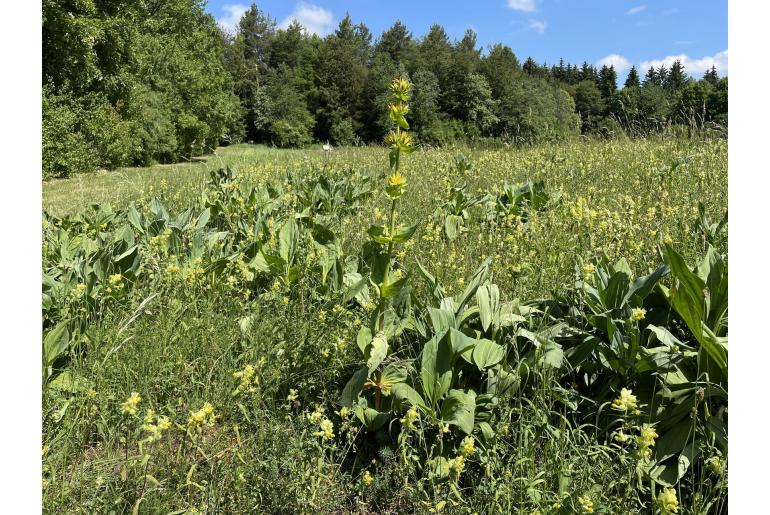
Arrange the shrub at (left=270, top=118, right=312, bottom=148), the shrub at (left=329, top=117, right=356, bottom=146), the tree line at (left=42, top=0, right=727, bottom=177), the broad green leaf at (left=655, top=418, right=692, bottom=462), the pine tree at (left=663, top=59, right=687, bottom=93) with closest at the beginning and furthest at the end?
the broad green leaf at (left=655, top=418, right=692, bottom=462) → the tree line at (left=42, top=0, right=727, bottom=177) → the pine tree at (left=663, top=59, right=687, bottom=93) → the shrub at (left=270, top=118, right=312, bottom=148) → the shrub at (left=329, top=117, right=356, bottom=146)

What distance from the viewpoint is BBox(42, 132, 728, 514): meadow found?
150 cm

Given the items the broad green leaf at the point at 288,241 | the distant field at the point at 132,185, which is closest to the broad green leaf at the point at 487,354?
the broad green leaf at the point at 288,241

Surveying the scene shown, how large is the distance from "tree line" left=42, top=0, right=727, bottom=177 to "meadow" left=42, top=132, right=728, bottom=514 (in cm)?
108

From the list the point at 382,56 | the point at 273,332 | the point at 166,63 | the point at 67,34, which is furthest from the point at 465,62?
the point at 273,332

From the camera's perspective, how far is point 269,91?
132ft

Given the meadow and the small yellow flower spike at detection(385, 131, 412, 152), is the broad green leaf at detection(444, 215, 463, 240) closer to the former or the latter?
the meadow

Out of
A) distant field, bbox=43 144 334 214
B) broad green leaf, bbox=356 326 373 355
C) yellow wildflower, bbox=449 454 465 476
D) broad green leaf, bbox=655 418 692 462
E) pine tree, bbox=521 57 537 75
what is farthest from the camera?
pine tree, bbox=521 57 537 75

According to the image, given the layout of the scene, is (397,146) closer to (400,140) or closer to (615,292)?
(400,140)

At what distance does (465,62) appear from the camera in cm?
4612

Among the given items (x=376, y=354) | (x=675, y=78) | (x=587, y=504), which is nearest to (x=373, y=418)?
(x=376, y=354)

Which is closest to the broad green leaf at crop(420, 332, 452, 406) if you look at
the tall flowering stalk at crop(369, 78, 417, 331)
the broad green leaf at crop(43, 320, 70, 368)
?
the tall flowering stalk at crop(369, 78, 417, 331)

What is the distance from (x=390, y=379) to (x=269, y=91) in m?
41.3

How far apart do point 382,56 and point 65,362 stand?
56.9 meters

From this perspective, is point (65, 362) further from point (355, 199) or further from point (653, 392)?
point (355, 199)
